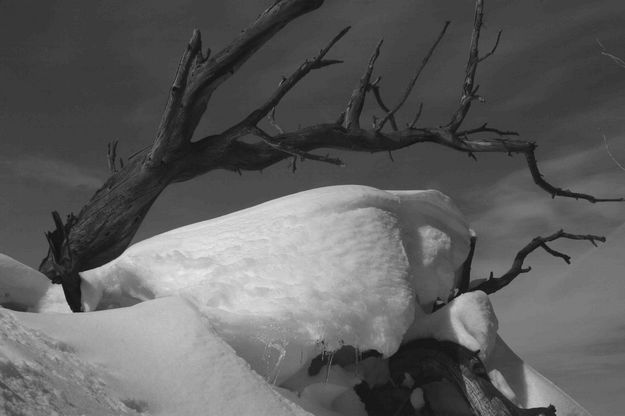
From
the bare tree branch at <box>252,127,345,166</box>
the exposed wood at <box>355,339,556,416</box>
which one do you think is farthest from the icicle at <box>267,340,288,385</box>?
the bare tree branch at <box>252,127,345,166</box>

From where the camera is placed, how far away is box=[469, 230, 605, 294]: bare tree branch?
6250 millimetres

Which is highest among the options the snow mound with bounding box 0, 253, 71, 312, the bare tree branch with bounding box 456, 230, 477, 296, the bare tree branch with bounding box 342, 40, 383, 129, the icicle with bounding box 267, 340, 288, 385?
the snow mound with bounding box 0, 253, 71, 312

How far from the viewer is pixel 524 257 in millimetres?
6707

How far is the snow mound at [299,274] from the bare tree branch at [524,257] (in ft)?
4.56

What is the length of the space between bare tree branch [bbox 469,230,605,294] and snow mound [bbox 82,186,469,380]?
4.56 ft

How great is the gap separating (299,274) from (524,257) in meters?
3.81

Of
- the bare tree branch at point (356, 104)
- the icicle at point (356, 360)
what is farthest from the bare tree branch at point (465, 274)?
the bare tree branch at point (356, 104)

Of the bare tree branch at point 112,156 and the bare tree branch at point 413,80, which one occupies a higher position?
the bare tree branch at point 112,156

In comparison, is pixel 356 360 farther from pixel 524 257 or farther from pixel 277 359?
pixel 524 257

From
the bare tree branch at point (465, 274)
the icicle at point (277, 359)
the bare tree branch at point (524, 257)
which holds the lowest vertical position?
the bare tree branch at point (524, 257)

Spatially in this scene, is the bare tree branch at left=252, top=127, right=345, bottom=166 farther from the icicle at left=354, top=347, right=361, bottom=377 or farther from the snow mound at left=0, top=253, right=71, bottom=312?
the snow mound at left=0, top=253, right=71, bottom=312

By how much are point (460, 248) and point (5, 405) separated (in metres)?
4.60

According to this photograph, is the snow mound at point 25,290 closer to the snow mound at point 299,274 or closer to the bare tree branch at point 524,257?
the snow mound at point 299,274

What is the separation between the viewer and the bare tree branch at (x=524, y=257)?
625cm
